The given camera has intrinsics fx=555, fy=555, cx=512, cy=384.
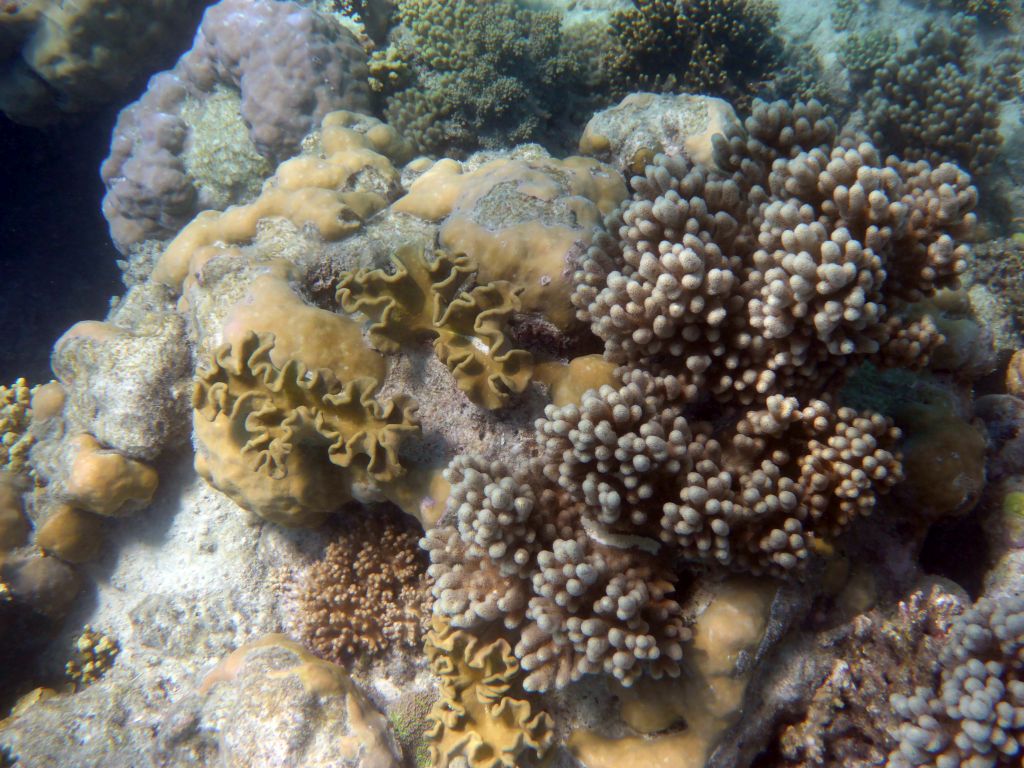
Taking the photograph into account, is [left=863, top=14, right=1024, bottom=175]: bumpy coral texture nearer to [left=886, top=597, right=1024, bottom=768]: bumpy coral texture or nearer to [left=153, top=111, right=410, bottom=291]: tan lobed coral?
[left=153, top=111, right=410, bottom=291]: tan lobed coral

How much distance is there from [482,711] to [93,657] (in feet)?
15.4

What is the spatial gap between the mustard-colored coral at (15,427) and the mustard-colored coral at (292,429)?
4.20 meters

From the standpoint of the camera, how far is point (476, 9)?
7.51 meters

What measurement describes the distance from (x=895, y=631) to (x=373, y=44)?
29.7 feet

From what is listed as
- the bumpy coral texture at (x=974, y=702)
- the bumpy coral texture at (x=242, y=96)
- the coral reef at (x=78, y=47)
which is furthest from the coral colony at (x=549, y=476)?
the coral reef at (x=78, y=47)

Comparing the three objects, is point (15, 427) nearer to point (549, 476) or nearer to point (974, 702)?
point (549, 476)

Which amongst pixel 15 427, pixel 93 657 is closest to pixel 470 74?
pixel 15 427

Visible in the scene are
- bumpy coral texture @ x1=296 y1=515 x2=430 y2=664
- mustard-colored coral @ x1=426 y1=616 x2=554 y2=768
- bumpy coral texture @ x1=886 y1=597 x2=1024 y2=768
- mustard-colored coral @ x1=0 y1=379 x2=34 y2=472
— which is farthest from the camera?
mustard-colored coral @ x1=0 y1=379 x2=34 y2=472

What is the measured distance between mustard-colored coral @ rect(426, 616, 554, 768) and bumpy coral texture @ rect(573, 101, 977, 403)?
2103 mm

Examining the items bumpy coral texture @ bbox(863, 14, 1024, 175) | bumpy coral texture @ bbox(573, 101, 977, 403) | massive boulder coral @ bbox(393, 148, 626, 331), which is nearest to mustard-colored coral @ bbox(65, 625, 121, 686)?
massive boulder coral @ bbox(393, 148, 626, 331)

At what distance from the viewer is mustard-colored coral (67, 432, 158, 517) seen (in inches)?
209

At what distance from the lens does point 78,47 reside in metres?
8.48

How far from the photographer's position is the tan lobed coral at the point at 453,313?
369cm

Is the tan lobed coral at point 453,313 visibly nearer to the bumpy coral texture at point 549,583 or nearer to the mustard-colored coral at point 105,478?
the bumpy coral texture at point 549,583
